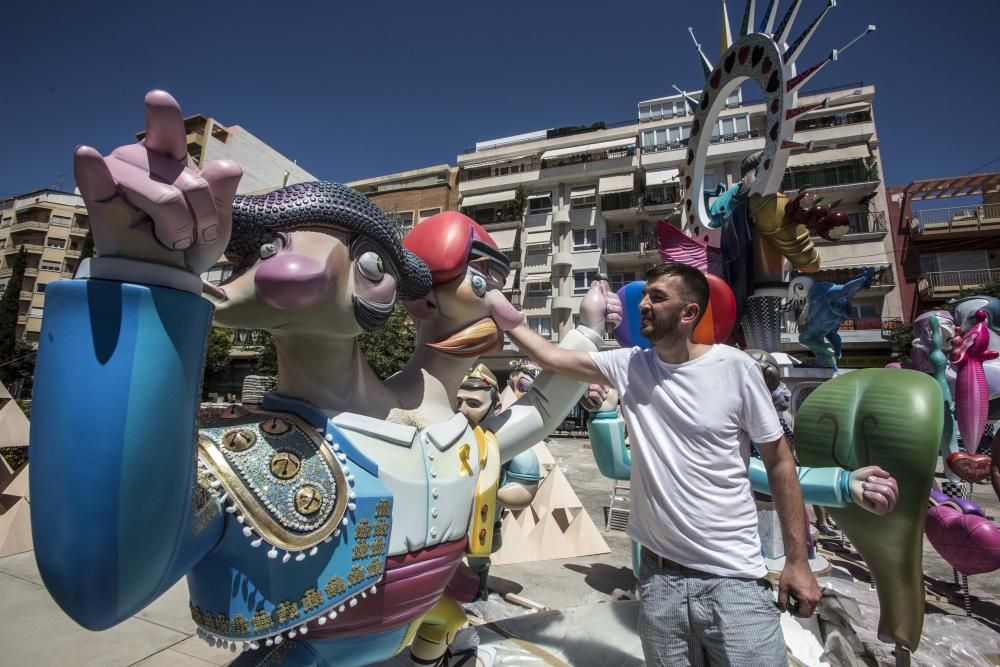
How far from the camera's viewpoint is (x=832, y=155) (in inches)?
773

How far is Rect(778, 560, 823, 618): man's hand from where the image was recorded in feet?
4.83

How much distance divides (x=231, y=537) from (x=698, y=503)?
1257mm

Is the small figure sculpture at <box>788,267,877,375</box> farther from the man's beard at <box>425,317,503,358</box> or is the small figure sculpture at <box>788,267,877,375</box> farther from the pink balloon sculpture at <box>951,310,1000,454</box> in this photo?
the man's beard at <box>425,317,503,358</box>

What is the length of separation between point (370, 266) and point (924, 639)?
3.57m

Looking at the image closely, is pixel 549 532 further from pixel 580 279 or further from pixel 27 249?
pixel 27 249

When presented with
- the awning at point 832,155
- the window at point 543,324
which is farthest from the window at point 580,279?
the awning at point 832,155

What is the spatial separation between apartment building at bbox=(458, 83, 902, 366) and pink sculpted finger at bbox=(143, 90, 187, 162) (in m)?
18.6

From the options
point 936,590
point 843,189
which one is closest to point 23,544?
point 936,590

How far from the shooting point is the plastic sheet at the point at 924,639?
2.63 m

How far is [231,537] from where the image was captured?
1.16 meters

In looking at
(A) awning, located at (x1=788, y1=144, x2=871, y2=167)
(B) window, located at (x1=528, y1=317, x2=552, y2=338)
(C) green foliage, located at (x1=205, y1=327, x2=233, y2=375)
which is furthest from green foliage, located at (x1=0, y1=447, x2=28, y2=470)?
(A) awning, located at (x1=788, y1=144, x2=871, y2=167)

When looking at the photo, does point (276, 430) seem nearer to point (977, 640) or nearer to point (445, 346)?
point (445, 346)

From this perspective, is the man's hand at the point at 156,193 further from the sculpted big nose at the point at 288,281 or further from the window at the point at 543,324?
the window at the point at 543,324

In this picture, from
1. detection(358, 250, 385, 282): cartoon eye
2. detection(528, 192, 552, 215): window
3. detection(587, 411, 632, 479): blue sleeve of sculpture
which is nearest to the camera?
detection(358, 250, 385, 282): cartoon eye
